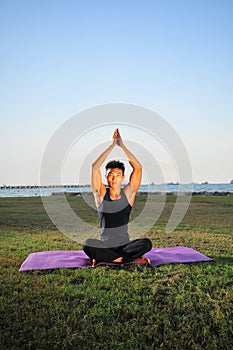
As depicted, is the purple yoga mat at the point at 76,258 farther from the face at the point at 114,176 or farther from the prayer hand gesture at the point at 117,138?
the prayer hand gesture at the point at 117,138

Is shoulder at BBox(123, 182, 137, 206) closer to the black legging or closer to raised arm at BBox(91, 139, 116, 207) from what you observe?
raised arm at BBox(91, 139, 116, 207)

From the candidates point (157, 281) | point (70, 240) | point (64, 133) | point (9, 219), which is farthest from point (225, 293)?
→ point (9, 219)

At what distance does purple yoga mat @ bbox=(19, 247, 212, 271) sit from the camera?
4.26m

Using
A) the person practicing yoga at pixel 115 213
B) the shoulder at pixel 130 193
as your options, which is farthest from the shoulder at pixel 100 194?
→ the shoulder at pixel 130 193

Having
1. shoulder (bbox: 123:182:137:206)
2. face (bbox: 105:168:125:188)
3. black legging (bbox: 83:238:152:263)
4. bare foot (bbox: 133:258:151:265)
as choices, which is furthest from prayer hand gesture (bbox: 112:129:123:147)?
bare foot (bbox: 133:258:151:265)

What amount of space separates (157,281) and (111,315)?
96 cm

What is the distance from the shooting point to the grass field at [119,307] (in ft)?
7.95

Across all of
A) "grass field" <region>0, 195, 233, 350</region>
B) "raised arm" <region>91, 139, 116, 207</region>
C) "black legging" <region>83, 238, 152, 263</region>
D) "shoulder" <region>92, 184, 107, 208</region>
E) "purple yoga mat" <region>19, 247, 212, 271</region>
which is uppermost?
"raised arm" <region>91, 139, 116, 207</region>

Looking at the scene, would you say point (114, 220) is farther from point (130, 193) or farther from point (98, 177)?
point (98, 177)

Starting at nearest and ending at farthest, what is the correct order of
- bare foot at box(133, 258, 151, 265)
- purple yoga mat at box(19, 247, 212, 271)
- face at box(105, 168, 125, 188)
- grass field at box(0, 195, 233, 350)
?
grass field at box(0, 195, 233, 350) → purple yoga mat at box(19, 247, 212, 271) → bare foot at box(133, 258, 151, 265) → face at box(105, 168, 125, 188)

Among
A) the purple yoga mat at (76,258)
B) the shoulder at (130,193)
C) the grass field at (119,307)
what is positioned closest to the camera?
the grass field at (119,307)

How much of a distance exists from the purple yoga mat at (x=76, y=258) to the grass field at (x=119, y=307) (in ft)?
0.50

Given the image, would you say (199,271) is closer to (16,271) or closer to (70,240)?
(16,271)

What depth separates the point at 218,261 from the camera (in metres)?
4.62
